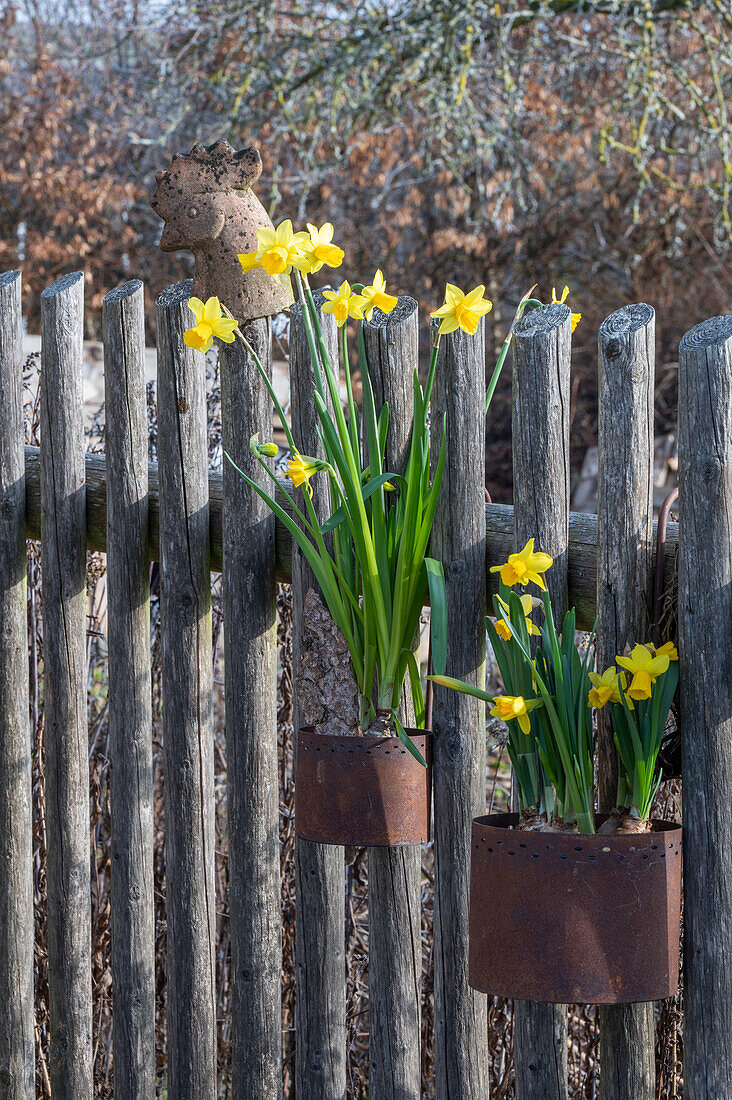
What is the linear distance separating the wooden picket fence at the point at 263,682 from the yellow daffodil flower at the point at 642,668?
0.10 meters

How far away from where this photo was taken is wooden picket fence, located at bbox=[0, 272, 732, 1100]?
4.16 feet

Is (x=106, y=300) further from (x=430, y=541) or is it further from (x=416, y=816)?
(x=416, y=816)

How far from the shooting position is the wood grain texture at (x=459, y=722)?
1451mm

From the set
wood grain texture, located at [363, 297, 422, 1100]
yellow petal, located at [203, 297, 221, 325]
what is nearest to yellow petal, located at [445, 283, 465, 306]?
wood grain texture, located at [363, 297, 422, 1100]

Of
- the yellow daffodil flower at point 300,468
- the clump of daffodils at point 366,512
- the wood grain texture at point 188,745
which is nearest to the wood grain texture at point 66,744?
the wood grain texture at point 188,745

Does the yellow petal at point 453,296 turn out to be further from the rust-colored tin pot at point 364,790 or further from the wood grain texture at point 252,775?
the rust-colored tin pot at point 364,790

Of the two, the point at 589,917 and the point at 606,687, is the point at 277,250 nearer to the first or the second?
the point at 606,687

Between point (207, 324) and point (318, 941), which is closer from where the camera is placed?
point (207, 324)

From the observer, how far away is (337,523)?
1.42 m

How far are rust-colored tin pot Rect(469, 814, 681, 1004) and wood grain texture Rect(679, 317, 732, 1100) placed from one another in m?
0.09

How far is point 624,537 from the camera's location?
1.31 metres

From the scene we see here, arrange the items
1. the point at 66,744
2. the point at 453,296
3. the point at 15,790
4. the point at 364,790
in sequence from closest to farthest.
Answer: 1. the point at 453,296
2. the point at 364,790
3. the point at 66,744
4. the point at 15,790

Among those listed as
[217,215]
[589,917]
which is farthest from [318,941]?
[217,215]

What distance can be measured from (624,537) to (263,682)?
680 mm
